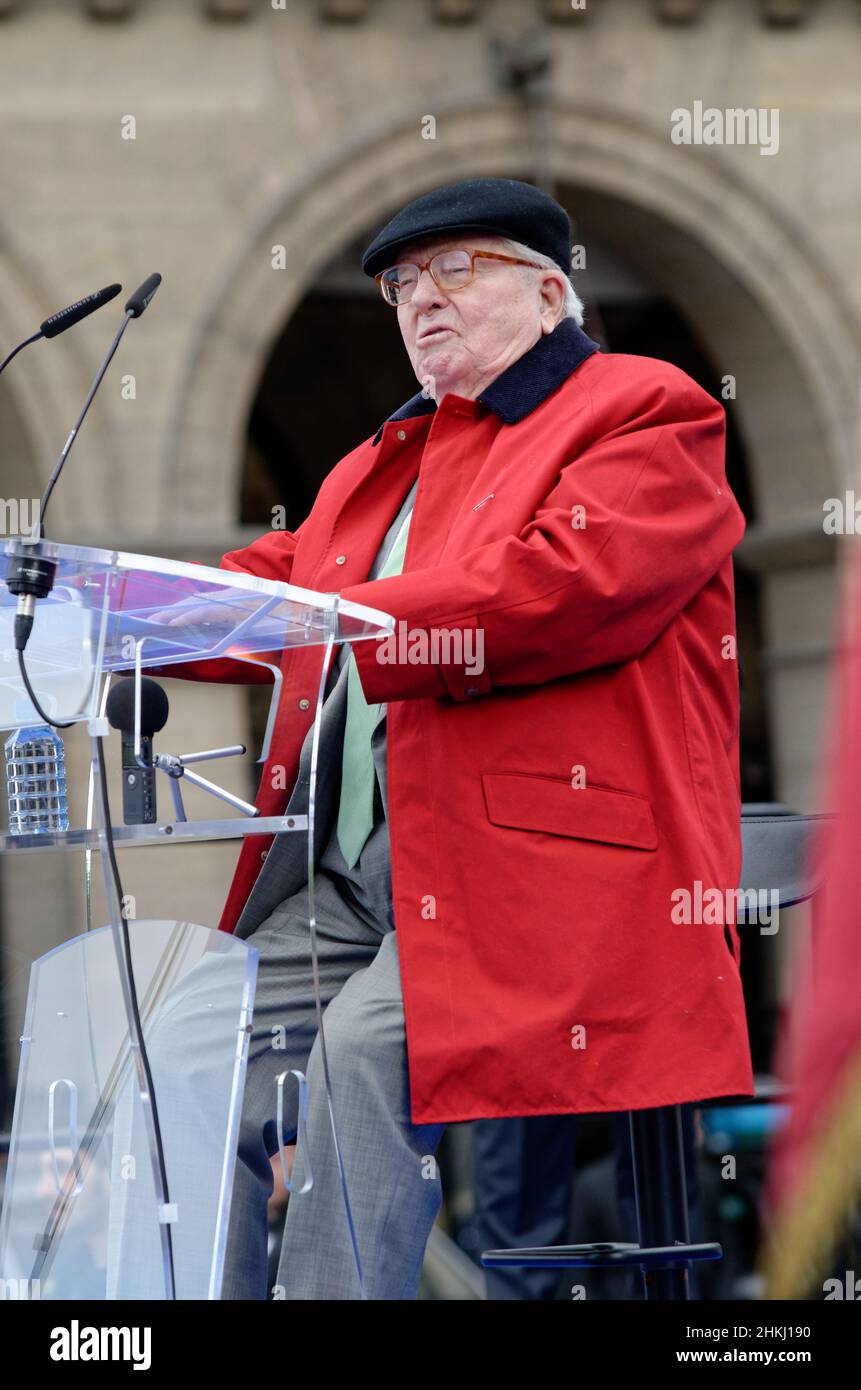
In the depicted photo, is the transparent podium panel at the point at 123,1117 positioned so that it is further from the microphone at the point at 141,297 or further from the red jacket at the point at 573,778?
the microphone at the point at 141,297

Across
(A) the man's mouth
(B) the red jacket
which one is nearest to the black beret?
(A) the man's mouth

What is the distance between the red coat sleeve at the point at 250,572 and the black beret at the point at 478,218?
0.55 meters

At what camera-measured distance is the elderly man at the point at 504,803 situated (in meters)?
2.44

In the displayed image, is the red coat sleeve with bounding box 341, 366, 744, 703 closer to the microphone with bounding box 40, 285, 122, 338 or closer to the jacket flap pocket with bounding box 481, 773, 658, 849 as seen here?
the jacket flap pocket with bounding box 481, 773, 658, 849

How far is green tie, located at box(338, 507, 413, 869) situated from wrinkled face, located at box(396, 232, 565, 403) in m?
0.31

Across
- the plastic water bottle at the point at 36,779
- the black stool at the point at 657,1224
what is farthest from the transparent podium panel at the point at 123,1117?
the black stool at the point at 657,1224

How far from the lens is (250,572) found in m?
3.22

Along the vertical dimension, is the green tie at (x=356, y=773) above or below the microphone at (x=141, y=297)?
below

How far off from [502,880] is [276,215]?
21.2 ft

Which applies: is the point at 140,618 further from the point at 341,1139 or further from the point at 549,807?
the point at 341,1139

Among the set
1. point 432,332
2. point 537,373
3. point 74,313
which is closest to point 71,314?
point 74,313

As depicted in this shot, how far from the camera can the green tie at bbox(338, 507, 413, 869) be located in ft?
8.83
